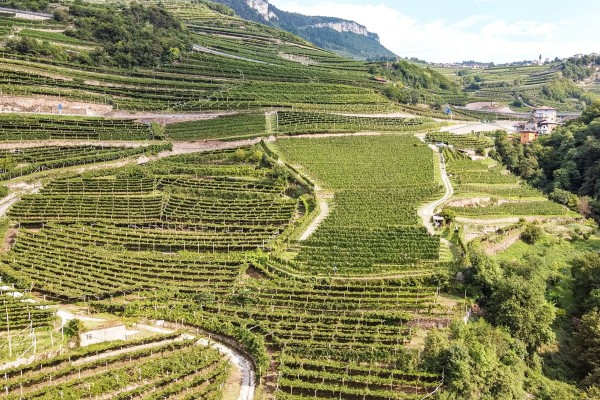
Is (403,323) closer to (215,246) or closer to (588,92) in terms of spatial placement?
(215,246)

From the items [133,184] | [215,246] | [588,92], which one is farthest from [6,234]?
[588,92]

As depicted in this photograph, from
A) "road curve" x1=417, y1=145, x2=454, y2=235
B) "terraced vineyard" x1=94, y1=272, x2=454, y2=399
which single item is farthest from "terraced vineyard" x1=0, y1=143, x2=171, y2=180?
"road curve" x1=417, y1=145, x2=454, y2=235

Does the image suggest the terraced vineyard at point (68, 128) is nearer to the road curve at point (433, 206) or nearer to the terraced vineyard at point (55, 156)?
the terraced vineyard at point (55, 156)

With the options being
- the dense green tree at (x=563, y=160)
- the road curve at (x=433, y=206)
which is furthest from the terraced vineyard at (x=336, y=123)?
the road curve at (x=433, y=206)

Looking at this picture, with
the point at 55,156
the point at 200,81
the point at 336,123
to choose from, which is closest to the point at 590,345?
the point at 336,123

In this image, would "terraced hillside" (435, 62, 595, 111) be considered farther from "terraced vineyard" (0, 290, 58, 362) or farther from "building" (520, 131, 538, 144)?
"terraced vineyard" (0, 290, 58, 362)

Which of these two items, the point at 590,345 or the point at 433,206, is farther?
the point at 433,206

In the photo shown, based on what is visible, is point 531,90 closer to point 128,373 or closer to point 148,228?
point 148,228
